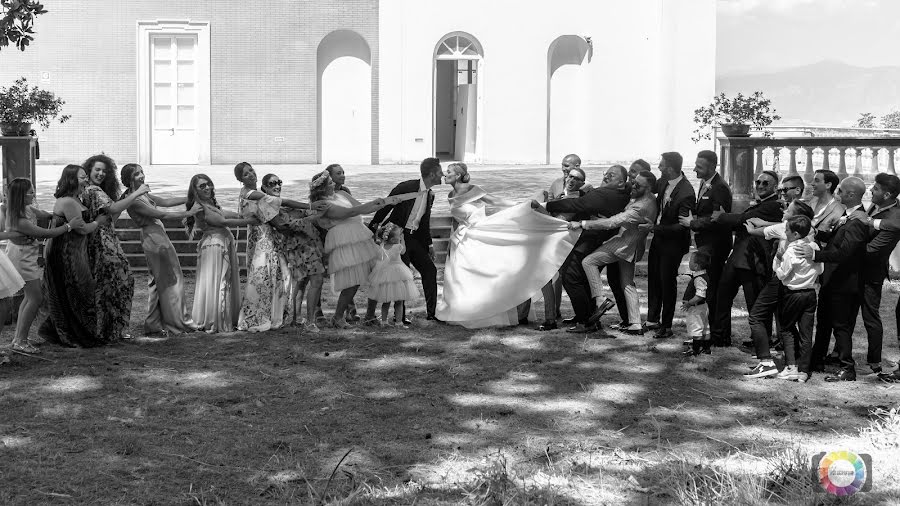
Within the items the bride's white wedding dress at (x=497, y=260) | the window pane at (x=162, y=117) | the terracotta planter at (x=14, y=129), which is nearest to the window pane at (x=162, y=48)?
the window pane at (x=162, y=117)

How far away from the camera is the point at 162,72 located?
2562 centimetres

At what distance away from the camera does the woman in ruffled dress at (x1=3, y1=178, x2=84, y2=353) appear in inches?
351

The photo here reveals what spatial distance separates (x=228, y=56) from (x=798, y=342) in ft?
61.2

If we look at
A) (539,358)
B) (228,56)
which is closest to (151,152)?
(228,56)

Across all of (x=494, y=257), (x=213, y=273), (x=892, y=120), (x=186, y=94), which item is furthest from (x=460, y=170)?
(x=892, y=120)

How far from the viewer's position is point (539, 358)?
936 centimetres

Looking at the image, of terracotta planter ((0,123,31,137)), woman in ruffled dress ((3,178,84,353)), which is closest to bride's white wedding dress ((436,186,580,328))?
woman in ruffled dress ((3,178,84,353))

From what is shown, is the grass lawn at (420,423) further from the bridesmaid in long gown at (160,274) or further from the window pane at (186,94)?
the window pane at (186,94)

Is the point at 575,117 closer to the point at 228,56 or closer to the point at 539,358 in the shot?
the point at 228,56

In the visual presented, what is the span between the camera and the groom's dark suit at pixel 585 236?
10.3m

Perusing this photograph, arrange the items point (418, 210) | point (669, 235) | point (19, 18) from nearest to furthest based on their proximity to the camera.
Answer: point (669, 235), point (418, 210), point (19, 18)

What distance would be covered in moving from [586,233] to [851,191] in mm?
2568

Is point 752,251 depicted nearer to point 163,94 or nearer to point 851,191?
point 851,191

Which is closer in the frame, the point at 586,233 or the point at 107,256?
the point at 107,256
